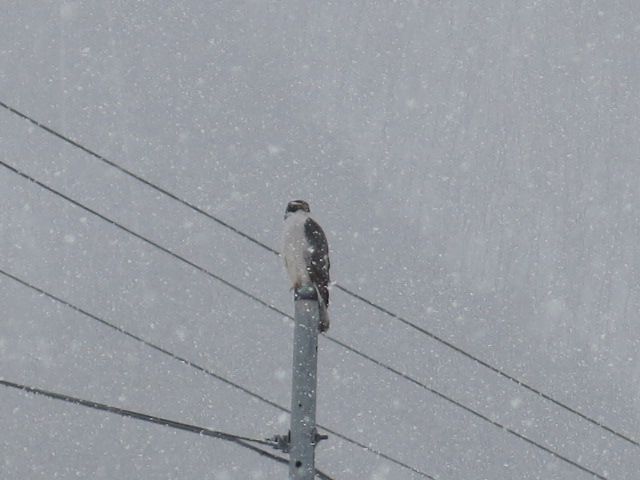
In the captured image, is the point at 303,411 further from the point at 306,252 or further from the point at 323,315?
the point at 306,252

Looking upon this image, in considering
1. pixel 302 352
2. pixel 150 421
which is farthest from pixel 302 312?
pixel 150 421

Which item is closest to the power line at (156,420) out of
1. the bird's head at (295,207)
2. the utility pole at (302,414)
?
the utility pole at (302,414)

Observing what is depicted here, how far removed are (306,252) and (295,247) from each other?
48 cm

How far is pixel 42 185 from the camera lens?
219 inches

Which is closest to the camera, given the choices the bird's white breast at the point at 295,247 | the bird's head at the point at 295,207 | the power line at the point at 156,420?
the power line at the point at 156,420

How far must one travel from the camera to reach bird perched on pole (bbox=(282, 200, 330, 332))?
17.5 ft

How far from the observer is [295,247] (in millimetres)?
6750

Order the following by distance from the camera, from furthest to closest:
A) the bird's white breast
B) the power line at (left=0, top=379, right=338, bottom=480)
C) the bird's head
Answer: the bird's head → the bird's white breast → the power line at (left=0, top=379, right=338, bottom=480)

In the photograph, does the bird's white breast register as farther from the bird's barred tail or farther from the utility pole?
the utility pole

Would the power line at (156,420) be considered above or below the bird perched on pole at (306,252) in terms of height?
below

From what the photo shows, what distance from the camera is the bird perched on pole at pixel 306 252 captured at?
5323mm

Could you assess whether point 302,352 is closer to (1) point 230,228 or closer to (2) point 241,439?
(2) point 241,439

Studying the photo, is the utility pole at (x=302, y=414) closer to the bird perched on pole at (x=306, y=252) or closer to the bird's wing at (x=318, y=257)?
the bird perched on pole at (x=306, y=252)

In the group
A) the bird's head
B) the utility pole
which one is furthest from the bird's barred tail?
the bird's head
